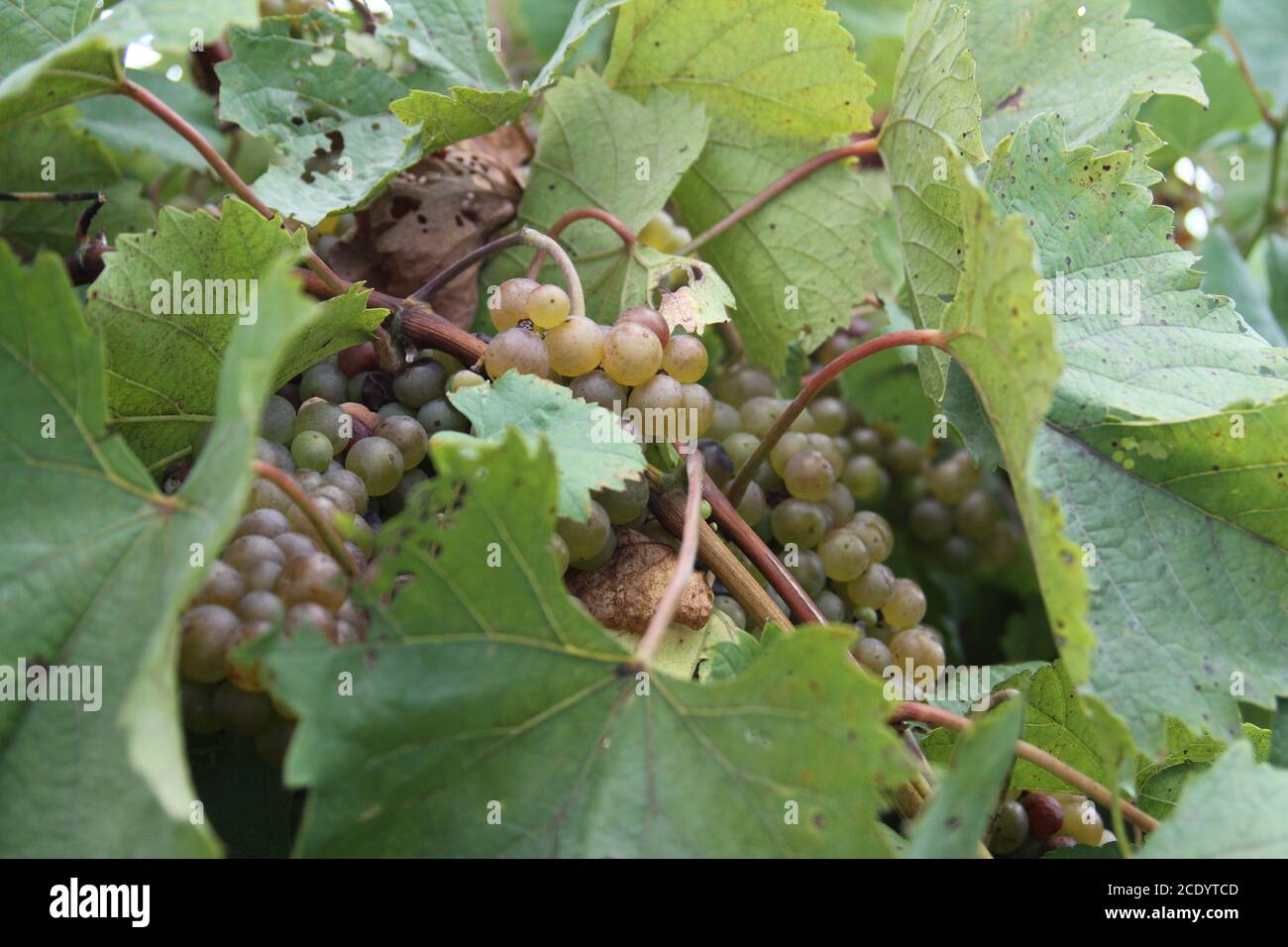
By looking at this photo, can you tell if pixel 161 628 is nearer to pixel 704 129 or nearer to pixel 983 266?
pixel 983 266

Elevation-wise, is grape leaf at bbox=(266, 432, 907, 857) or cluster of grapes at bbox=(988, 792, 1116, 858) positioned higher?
grape leaf at bbox=(266, 432, 907, 857)

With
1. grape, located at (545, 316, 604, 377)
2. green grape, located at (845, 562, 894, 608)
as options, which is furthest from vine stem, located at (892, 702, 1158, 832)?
grape, located at (545, 316, 604, 377)

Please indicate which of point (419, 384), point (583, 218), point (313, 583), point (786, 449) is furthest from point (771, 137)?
point (313, 583)

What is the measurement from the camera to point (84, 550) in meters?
0.58

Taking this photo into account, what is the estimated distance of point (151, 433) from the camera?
0.75 meters

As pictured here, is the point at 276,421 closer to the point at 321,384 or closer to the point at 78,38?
the point at 321,384

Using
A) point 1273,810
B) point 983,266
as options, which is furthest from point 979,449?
point 1273,810

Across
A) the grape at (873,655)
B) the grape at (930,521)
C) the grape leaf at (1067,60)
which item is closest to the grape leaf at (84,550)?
the grape at (873,655)

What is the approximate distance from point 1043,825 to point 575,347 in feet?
1.54

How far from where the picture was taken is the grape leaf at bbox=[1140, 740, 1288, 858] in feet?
1.98

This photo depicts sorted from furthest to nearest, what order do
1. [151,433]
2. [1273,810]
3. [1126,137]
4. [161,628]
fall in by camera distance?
[1126,137], [151,433], [1273,810], [161,628]

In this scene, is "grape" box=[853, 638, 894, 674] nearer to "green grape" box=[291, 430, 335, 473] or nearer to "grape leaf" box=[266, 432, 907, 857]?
"grape leaf" box=[266, 432, 907, 857]

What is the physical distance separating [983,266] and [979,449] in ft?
0.68

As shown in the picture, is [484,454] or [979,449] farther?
[979,449]
